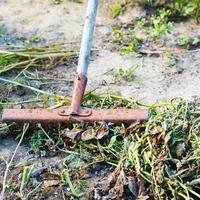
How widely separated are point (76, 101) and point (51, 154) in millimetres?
292

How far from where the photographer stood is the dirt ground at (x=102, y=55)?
3.13 metres

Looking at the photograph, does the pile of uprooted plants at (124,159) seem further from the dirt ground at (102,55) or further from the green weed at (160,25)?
the green weed at (160,25)

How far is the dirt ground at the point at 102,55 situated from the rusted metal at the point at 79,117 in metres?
0.14

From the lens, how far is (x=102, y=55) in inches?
137

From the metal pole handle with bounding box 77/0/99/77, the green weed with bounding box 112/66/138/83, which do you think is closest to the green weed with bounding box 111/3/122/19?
the green weed with bounding box 112/66/138/83

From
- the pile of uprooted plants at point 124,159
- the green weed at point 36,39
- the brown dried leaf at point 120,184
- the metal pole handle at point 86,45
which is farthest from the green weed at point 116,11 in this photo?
the brown dried leaf at point 120,184

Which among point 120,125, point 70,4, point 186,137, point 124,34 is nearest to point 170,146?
point 186,137

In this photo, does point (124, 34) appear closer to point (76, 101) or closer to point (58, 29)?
point (58, 29)

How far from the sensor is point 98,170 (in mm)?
2541

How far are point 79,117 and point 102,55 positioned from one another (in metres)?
0.90

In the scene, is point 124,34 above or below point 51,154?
above

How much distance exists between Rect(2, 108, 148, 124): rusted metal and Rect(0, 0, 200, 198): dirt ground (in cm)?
14

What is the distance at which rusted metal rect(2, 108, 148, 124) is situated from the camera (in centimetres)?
263

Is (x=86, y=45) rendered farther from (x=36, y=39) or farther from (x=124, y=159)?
(x=36, y=39)
